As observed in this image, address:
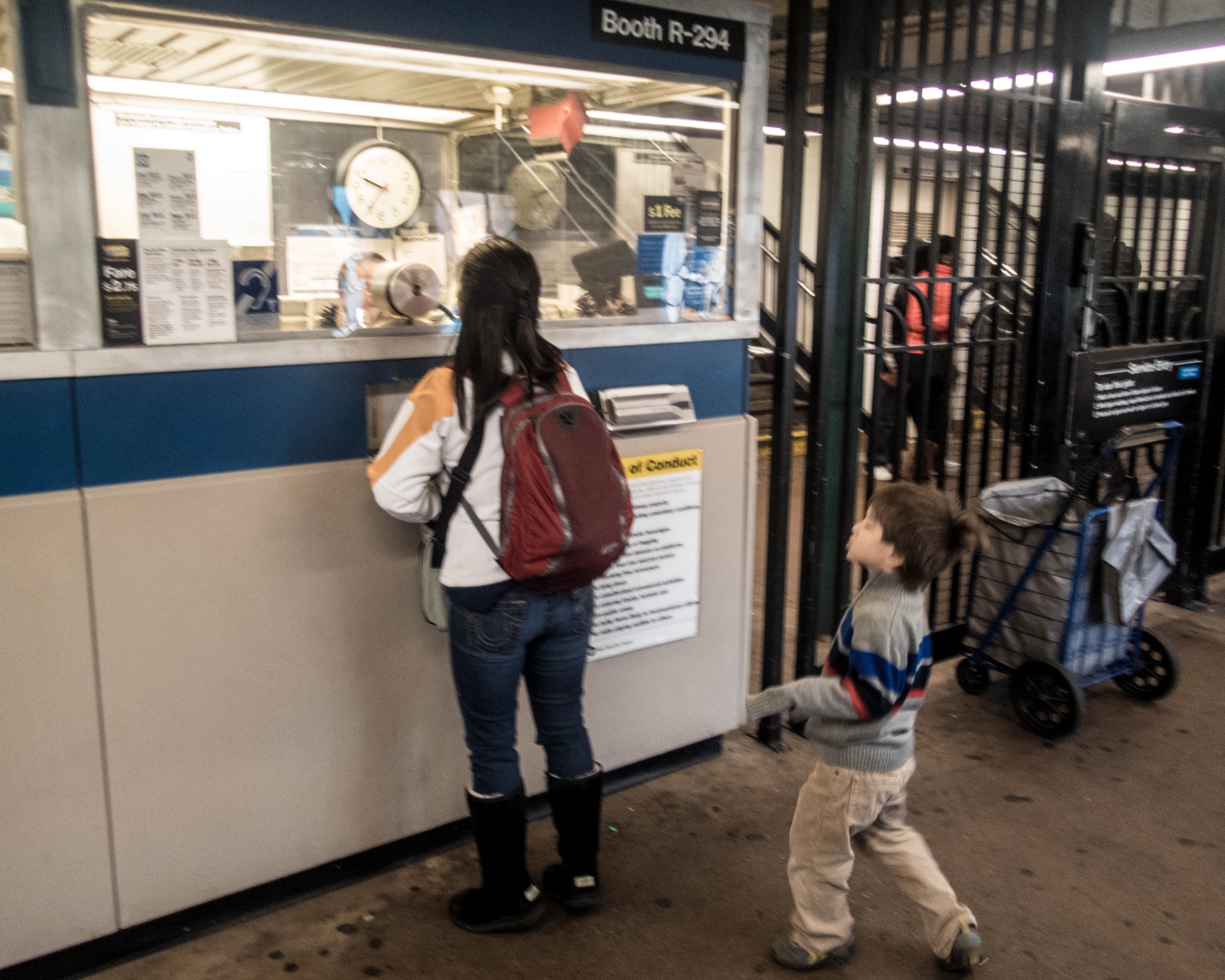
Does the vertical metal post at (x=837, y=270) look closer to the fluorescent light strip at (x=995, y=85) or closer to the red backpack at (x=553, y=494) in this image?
the fluorescent light strip at (x=995, y=85)

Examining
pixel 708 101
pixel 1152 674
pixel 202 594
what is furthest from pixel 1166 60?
pixel 202 594

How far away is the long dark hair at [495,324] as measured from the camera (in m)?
2.33

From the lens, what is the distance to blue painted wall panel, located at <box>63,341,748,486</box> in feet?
7.54

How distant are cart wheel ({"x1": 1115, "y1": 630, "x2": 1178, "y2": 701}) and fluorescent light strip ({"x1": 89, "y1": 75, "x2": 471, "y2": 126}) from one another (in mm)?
3267

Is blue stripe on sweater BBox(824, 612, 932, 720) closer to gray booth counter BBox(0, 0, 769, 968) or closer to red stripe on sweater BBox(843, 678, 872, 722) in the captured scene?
red stripe on sweater BBox(843, 678, 872, 722)

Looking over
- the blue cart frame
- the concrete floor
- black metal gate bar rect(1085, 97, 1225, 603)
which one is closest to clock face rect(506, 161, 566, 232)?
the concrete floor

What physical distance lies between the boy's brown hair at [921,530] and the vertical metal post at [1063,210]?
7.48ft

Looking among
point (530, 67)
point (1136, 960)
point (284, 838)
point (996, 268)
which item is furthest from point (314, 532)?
point (996, 268)

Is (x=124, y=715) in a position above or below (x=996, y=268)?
below

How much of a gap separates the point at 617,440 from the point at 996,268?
2.06m

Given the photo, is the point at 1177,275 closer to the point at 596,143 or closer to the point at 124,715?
the point at 596,143

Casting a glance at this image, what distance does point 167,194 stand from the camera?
233cm

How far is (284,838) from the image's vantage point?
267 cm

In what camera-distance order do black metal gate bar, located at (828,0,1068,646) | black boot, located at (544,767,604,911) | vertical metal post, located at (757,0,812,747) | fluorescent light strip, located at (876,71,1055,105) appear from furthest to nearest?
1. fluorescent light strip, located at (876,71,1055,105)
2. black metal gate bar, located at (828,0,1068,646)
3. vertical metal post, located at (757,0,812,747)
4. black boot, located at (544,767,604,911)
